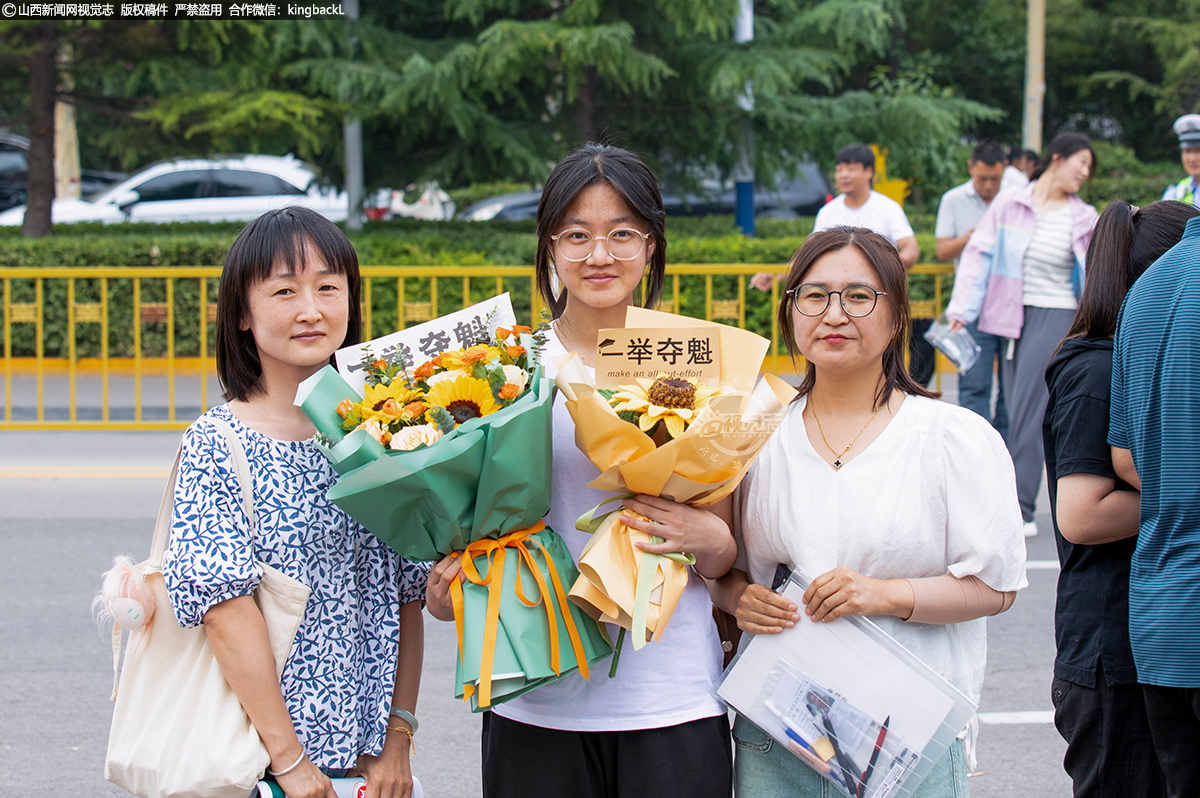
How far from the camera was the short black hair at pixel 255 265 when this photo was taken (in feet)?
7.23

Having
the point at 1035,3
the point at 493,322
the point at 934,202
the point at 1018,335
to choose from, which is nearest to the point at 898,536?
the point at 493,322

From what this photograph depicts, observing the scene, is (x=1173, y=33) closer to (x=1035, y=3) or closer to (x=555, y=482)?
(x=1035, y=3)

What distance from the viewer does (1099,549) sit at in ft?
8.13

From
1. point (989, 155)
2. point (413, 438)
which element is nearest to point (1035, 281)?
point (989, 155)

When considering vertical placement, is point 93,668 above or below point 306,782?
below

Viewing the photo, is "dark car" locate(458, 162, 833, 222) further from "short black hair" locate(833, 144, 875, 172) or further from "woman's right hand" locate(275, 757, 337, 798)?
Answer: "woman's right hand" locate(275, 757, 337, 798)

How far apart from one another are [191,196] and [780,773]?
18434mm

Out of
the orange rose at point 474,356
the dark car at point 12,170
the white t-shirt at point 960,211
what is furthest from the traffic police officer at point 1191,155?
the dark car at point 12,170

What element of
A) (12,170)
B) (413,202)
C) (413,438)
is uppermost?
(12,170)

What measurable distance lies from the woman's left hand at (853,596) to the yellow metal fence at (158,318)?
5597 mm

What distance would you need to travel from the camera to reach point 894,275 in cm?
225

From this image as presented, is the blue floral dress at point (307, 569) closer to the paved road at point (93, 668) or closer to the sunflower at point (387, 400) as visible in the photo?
the sunflower at point (387, 400)

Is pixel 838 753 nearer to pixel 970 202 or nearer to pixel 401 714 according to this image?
pixel 401 714

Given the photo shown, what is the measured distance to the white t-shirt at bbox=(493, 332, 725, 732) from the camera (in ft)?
7.11
